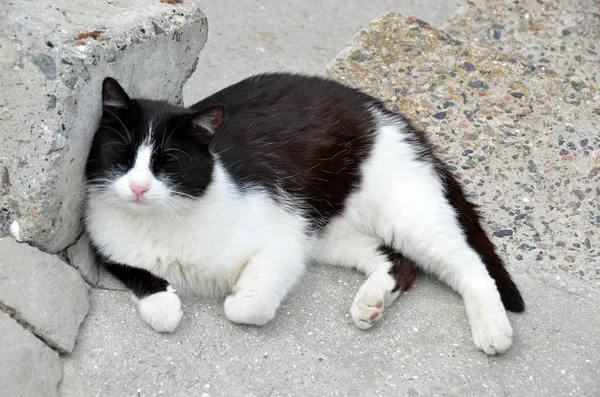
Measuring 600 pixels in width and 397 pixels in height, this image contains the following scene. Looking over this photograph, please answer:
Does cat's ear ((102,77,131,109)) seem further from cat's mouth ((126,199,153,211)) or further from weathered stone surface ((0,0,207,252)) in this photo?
cat's mouth ((126,199,153,211))

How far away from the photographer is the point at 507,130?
3.80m

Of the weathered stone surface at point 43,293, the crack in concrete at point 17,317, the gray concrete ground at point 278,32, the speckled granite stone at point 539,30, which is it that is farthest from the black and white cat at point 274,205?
the speckled granite stone at point 539,30

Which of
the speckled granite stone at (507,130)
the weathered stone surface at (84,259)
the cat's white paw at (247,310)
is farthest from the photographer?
the speckled granite stone at (507,130)

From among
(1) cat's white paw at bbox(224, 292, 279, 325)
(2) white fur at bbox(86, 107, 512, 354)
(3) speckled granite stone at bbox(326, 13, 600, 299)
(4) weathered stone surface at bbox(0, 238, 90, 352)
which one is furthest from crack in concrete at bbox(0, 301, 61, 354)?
(3) speckled granite stone at bbox(326, 13, 600, 299)

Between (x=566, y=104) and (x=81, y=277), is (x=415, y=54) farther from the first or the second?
(x=81, y=277)

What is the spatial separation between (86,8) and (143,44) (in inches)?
9.1

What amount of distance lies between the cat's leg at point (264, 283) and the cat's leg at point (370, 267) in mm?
259

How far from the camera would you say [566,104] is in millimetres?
3904

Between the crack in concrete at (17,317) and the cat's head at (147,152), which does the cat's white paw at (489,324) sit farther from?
the crack in concrete at (17,317)

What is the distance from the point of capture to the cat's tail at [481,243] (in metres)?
2.84

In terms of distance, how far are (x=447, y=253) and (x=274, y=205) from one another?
70 cm

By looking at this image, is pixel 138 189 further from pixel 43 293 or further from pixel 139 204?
pixel 43 293

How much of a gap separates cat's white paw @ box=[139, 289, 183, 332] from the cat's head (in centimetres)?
32

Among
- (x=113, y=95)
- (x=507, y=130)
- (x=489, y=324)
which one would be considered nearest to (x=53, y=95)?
(x=113, y=95)
